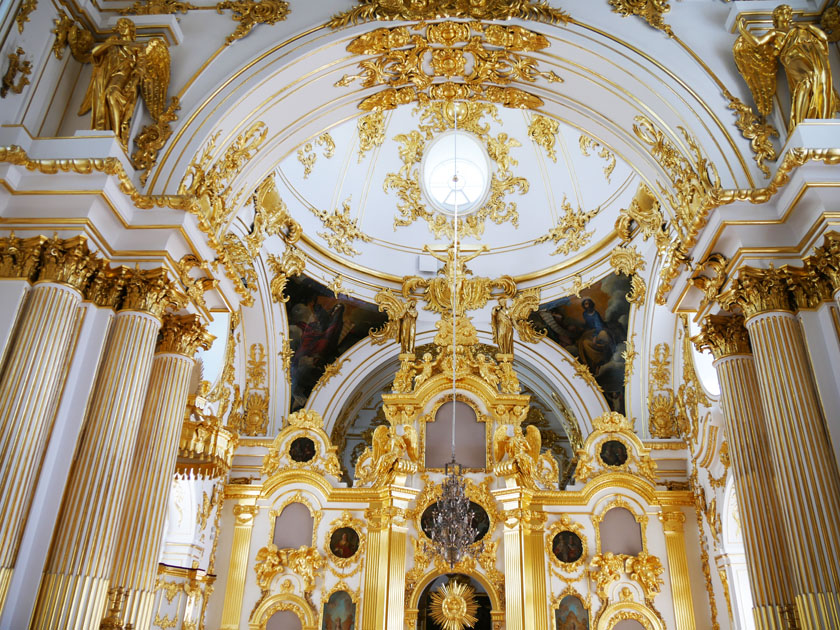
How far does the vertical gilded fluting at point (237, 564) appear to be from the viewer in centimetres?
1337

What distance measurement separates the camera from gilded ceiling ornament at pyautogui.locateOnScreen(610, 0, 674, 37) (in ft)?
28.1

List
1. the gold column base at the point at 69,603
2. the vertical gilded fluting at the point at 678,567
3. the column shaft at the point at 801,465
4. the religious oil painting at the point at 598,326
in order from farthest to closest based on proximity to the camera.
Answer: the religious oil painting at the point at 598,326 → the vertical gilded fluting at the point at 678,567 → the gold column base at the point at 69,603 → the column shaft at the point at 801,465

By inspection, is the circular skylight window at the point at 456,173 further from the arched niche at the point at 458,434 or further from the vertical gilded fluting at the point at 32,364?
the vertical gilded fluting at the point at 32,364

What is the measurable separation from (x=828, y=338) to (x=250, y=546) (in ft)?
36.8

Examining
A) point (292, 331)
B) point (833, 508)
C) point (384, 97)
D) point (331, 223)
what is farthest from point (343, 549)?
point (833, 508)

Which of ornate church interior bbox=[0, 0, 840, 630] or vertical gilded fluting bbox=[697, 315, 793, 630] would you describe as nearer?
vertical gilded fluting bbox=[697, 315, 793, 630]

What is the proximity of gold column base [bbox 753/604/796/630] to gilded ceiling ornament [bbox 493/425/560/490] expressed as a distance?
24.5 feet

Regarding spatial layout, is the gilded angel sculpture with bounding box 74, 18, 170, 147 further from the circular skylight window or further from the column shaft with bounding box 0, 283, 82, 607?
the circular skylight window

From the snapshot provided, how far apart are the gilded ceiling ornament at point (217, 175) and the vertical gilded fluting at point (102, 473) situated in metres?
1.16

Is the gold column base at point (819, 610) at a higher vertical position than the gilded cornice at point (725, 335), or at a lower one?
lower

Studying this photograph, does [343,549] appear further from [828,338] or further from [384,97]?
[828,338]

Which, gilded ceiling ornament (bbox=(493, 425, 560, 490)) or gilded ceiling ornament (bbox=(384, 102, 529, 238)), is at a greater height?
gilded ceiling ornament (bbox=(384, 102, 529, 238))

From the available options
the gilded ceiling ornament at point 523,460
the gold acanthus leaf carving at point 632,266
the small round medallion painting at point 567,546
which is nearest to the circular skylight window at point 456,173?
the gold acanthus leaf carving at point 632,266

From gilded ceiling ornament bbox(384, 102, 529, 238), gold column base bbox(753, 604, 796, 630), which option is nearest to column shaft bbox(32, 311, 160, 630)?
gold column base bbox(753, 604, 796, 630)
